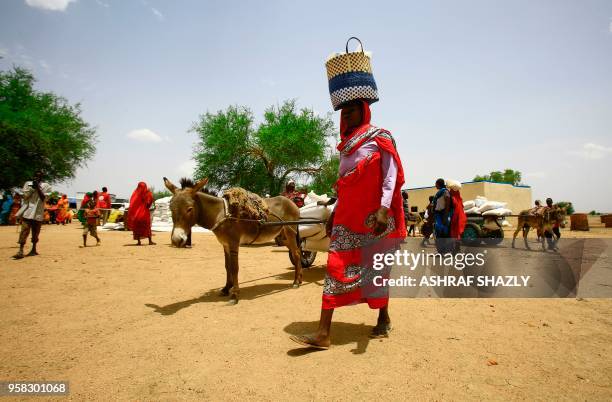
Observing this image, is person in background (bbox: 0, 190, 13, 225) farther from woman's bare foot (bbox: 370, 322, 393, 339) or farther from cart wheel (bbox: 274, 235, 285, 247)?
woman's bare foot (bbox: 370, 322, 393, 339)

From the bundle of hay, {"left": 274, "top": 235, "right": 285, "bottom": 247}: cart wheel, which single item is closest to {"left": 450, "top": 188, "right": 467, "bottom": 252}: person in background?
{"left": 274, "top": 235, "right": 285, "bottom": 247}: cart wheel

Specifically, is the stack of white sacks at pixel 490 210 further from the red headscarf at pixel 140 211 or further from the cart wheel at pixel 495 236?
the red headscarf at pixel 140 211

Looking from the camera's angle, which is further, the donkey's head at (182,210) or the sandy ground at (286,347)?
the donkey's head at (182,210)

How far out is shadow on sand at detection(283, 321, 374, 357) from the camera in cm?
295

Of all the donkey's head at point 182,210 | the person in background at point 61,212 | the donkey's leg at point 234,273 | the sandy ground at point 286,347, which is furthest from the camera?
the person in background at point 61,212

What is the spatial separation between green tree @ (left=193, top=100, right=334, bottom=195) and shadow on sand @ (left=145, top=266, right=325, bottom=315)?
16220mm

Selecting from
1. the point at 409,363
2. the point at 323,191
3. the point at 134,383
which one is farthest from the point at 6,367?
the point at 323,191

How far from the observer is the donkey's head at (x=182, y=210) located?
418 centimetres

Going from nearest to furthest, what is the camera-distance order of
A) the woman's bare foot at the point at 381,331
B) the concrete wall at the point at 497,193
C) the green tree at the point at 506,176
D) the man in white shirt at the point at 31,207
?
the woman's bare foot at the point at 381,331
the man in white shirt at the point at 31,207
the concrete wall at the point at 497,193
the green tree at the point at 506,176

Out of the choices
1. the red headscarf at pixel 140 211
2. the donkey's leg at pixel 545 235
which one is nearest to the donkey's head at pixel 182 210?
the red headscarf at pixel 140 211

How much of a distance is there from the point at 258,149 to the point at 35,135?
56.0 feet

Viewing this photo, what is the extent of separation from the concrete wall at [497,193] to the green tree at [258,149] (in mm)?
16513

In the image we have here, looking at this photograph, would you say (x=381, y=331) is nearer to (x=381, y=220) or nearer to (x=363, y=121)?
(x=381, y=220)

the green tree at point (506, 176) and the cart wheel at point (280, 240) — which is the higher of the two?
the green tree at point (506, 176)
